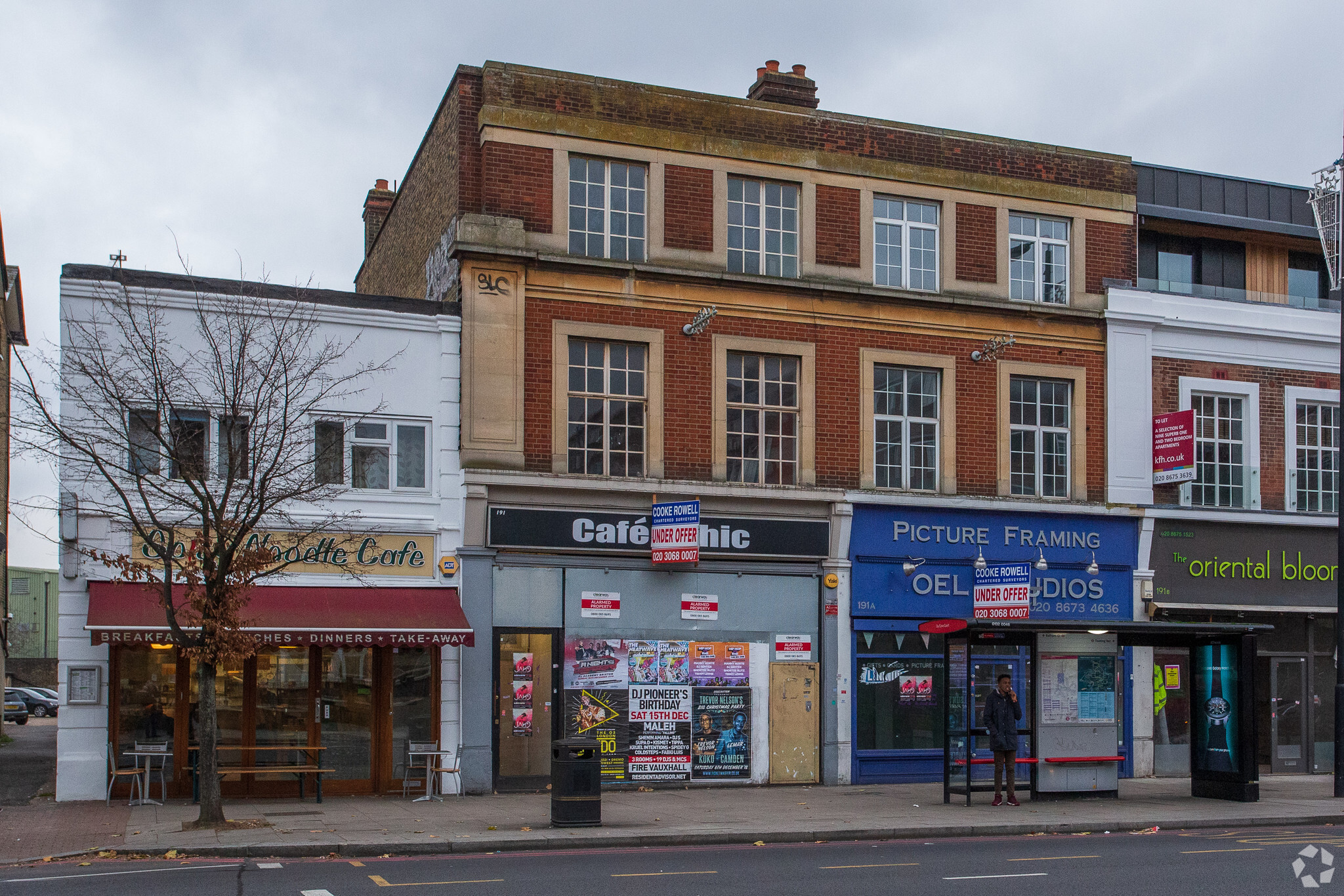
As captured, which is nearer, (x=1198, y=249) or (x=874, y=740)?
(x=874, y=740)

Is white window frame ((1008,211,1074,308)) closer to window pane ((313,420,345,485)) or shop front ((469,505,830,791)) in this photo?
shop front ((469,505,830,791))

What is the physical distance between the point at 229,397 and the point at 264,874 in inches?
285

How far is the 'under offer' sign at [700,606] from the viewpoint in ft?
69.2

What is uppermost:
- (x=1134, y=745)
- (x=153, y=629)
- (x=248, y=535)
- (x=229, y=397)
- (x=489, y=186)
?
(x=489, y=186)

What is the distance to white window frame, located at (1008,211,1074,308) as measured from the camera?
2381 cm

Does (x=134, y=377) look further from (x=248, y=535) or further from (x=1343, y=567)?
(x=1343, y=567)

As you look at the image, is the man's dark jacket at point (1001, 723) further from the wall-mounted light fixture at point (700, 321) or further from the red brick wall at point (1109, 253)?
the red brick wall at point (1109, 253)

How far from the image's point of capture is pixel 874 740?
22.1 metres

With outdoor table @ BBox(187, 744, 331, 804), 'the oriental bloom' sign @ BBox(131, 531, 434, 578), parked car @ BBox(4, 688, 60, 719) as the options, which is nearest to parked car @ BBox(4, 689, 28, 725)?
parked car @ BBox(4, 688, 60, 719)

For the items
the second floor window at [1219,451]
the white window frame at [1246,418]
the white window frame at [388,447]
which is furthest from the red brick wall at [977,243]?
the white window frame at [388,447]

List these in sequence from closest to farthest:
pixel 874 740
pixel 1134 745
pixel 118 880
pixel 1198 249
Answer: pixel 118 880 → pixel 874 740 → pixel 1134 745 → pixel 1198 249

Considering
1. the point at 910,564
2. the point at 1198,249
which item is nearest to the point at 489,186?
the point at 910,564

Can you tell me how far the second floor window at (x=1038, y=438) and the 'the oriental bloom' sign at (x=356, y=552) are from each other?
10453 mm

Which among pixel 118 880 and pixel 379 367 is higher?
pixel 379 367
